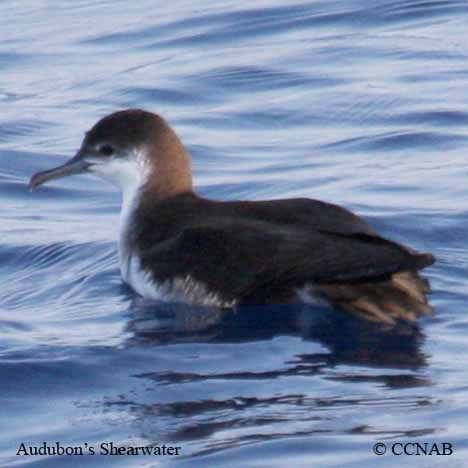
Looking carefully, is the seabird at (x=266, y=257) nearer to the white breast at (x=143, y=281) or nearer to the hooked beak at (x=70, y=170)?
the white breast at (x=143, y=281)

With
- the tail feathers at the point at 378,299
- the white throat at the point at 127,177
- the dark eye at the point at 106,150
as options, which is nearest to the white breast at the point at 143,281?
the white throat at the point at 127,177

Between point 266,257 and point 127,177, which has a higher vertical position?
point 127,177

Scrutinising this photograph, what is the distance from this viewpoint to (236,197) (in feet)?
39.7

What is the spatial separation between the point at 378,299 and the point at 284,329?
0.50 metres

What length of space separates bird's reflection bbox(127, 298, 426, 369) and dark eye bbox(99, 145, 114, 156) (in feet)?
3.77

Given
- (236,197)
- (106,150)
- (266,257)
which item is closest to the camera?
(266,257)

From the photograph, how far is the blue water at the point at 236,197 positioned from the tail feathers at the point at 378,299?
106 mm

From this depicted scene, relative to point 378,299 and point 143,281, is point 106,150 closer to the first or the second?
point 143,281

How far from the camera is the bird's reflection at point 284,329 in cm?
863

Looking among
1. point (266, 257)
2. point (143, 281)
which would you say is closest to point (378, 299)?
point (266, 257)

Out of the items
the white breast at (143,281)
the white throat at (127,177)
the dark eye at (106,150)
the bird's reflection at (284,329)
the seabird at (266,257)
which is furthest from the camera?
the dark eye at (106,150)

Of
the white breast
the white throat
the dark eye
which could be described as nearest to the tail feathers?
the white breast

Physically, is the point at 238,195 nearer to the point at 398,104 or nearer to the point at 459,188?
the point at 459,188

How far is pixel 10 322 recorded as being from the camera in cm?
941
